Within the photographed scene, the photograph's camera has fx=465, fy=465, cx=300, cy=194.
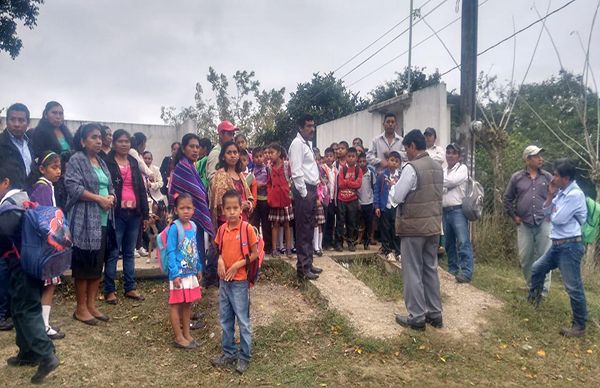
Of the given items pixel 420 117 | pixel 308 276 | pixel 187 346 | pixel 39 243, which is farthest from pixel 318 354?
pixel 420 117

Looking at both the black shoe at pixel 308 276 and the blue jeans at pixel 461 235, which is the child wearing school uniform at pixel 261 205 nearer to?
the black shoe at pixel 308 276

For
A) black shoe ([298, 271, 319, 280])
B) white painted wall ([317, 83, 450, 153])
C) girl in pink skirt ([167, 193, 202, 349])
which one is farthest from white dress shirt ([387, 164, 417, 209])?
white painted wall ([317, 83, 450, 153])

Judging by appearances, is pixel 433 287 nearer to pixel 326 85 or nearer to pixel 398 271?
pixel 398 271

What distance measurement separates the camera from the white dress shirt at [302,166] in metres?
5.56

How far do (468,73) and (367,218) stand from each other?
9.74ft

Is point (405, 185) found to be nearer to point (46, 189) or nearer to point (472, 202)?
point (472, 202)

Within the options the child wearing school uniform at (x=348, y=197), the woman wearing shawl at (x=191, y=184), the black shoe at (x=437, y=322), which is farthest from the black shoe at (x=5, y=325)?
the child wearing school uniform at (x=348, y=197)

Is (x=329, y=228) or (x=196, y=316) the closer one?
(x=196, y=316)

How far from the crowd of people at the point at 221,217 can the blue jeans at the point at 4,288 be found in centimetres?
2

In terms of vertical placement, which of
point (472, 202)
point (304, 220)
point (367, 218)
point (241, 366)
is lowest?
point (241, 366)

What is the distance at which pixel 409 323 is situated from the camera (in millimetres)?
4801

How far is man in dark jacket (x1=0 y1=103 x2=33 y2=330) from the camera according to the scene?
14.7ft

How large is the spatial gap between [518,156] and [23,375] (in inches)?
466

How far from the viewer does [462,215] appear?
21.2 ft
